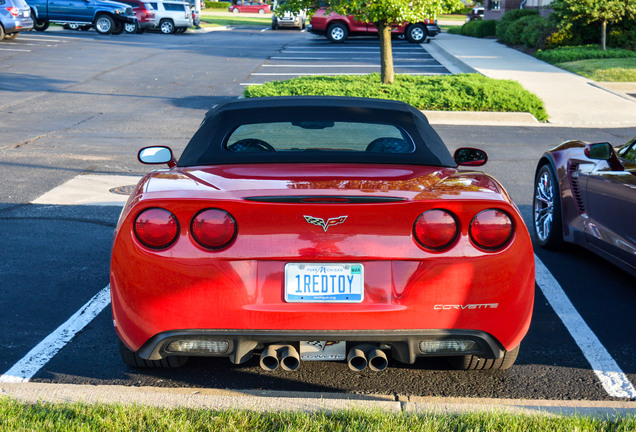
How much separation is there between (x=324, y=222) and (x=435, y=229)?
501 mm

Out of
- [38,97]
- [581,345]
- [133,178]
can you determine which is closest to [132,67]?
[38,97]

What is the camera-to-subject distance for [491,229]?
11.4 feet

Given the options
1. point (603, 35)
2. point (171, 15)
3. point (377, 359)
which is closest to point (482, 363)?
point (377, 359)

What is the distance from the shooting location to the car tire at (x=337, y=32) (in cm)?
3528

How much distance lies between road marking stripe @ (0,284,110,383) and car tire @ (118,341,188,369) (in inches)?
20.2

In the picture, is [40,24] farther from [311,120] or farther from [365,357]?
[365,357]

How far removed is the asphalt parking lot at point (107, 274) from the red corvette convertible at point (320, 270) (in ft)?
1.51

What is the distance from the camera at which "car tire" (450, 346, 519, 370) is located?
3898mm

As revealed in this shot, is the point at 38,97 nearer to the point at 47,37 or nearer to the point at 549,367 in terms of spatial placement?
the point at 549,367

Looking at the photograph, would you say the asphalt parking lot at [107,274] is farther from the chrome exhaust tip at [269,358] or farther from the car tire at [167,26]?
the car tire at [167,26]

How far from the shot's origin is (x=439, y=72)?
Answer: 2322 cm

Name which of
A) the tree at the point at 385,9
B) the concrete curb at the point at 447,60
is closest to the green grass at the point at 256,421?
the tree at the point at 385,9

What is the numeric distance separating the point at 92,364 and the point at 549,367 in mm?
2505

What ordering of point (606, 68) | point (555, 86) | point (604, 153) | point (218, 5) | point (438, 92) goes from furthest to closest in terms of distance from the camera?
point (218, 5)
point (606, 68)
point (555, 86)
point (438, 92)
point (604, 153)
